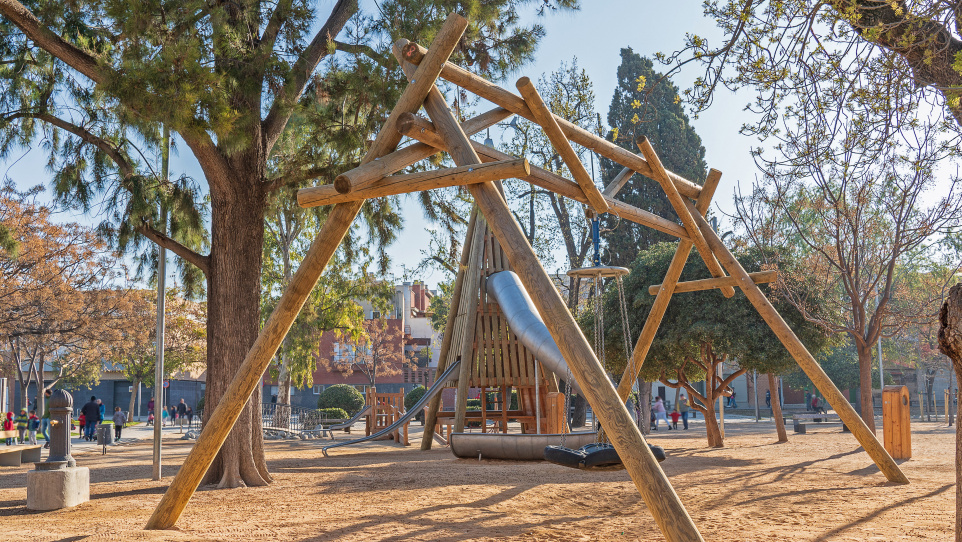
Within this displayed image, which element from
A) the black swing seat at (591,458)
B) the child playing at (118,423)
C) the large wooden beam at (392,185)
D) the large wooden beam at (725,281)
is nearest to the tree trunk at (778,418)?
the large wooden beam at (725,281)

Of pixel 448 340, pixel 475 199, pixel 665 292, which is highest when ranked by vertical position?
pixel 475 199

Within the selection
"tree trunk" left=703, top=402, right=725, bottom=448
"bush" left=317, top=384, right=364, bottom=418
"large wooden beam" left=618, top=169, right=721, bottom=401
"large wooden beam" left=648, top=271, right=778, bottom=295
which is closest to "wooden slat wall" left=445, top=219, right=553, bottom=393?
"tree trunk" left=703, top=402, right=725, bottom=448

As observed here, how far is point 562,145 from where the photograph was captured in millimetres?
6277

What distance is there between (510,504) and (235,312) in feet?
14.8

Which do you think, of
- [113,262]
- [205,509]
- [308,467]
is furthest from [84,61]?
[113,262]

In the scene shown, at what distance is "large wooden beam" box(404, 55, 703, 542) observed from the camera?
4.09 meters

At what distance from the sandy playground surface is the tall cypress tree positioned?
68.5ft

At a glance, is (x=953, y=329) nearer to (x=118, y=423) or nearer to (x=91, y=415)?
(x=118, y=423)

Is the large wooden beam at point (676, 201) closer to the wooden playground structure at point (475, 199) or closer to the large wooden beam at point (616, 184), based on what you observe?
the wooden playground structure at point (475, 199)

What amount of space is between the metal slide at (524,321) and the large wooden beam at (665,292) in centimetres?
418

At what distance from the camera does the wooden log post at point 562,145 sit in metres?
6.14

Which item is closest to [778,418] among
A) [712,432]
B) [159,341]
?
[712,432]

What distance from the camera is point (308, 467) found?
12984 millimetres

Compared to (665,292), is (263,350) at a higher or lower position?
lower
